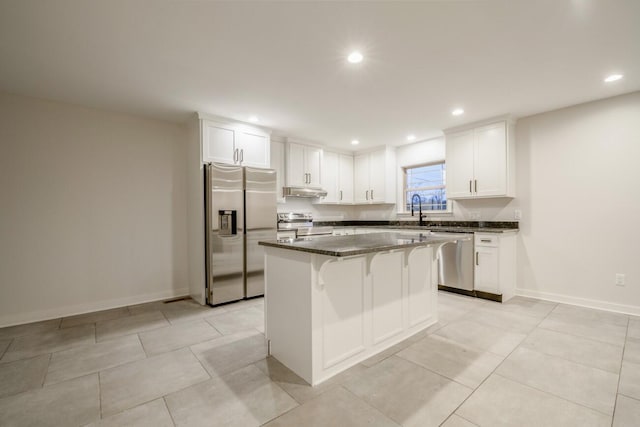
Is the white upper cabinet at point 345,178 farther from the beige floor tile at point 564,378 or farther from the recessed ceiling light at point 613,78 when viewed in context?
the beige floor tile at point 564,378

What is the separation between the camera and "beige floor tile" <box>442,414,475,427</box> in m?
1.53

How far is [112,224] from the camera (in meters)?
3.70

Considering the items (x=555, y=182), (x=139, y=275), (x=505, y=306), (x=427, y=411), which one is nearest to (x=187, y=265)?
(x=139, y=275)

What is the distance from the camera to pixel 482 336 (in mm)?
2627

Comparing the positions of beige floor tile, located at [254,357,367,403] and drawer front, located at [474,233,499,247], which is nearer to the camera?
beige floor tile, located at [254,357,367,403]

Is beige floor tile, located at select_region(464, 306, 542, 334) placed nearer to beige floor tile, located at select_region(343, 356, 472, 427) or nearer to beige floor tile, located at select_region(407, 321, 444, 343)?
beige floor tile, located at select_region(407, 321, 444, 343)

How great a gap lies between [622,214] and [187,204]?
557 centimetres

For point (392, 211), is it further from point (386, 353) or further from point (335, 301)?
point (335, 301)

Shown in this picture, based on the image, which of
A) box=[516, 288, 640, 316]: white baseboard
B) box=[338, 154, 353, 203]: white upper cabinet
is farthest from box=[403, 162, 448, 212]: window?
box=[516, 288, 640, 316]: white baseboard

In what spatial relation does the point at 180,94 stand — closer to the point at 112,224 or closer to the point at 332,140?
the point at 112,224

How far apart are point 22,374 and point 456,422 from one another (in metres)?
3.01

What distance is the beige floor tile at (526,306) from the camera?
327 cm

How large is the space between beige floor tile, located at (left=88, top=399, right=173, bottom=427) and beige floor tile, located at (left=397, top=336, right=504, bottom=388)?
1688 millimetres

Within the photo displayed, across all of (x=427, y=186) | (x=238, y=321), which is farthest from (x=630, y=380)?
(x=427, y=186)
